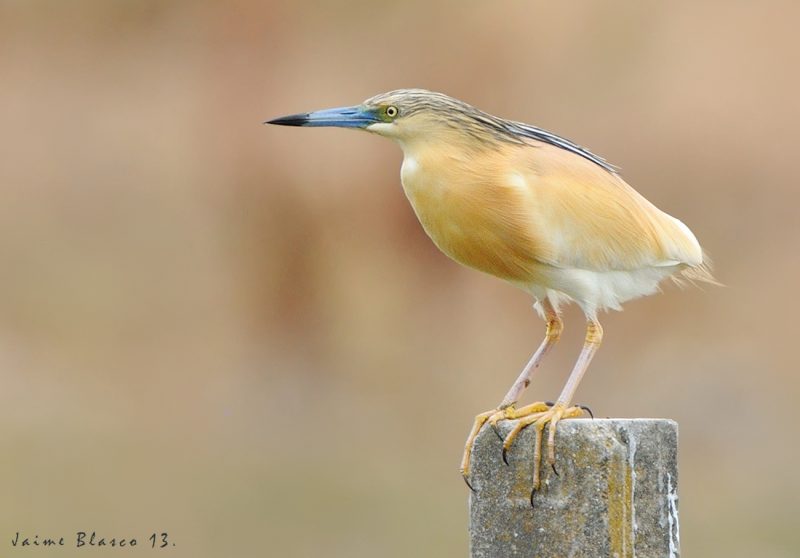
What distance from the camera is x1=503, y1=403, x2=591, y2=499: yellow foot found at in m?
4.56

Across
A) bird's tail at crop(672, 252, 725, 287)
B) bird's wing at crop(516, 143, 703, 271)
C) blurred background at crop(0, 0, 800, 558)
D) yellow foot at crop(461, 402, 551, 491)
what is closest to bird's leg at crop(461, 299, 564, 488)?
yellow foot at crop(461, 402, 551, 491)

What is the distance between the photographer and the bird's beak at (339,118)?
19.1 feet

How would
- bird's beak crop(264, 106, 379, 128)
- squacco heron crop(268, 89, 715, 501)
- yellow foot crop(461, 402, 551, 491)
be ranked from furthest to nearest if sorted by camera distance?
1. bird's beak crop(264, 106, 379, 128)
2. squacco heron crop(268, 89, 715, 501)
3. yellow foot crop(461, 402, 551, 491)

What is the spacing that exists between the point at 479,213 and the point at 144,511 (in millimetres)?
8002

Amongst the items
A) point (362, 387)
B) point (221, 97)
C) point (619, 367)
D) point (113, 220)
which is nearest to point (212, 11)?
point (221, 97)

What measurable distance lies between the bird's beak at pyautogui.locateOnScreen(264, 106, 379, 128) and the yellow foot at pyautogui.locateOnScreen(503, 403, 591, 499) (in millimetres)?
1354

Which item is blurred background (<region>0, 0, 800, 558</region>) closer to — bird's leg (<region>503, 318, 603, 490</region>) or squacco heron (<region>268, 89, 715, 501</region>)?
squacco heron (<region>268, 89, 715, 501</region>)

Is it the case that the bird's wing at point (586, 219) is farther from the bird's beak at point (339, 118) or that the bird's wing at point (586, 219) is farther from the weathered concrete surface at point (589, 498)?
the weathered concrete surface at point (589, 498)

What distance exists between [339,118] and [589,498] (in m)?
1.95

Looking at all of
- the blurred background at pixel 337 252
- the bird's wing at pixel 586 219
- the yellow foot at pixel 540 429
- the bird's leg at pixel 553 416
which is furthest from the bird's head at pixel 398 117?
the blurred background at pixel 337 252

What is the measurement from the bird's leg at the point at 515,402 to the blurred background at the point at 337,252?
768 cm

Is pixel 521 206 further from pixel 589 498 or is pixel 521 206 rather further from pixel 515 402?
pixel 589 498

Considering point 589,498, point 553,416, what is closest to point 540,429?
point 553,416

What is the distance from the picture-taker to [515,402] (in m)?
5.35
